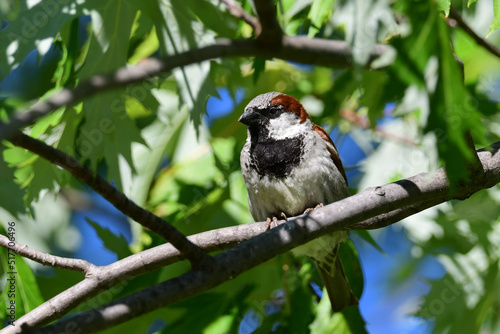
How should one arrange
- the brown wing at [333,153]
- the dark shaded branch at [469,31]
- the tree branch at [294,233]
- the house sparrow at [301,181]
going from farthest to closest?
the brown wing at [333,153] → the house sparrow at [301,181] → the dark shaded branch at [469,31] → the tree branch at [294,233]

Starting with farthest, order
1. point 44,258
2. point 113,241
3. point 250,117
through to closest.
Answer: point 250,117, point 113,241, point 44,258

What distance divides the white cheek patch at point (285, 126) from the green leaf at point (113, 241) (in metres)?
1.27

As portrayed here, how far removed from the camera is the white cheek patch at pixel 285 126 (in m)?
3.98

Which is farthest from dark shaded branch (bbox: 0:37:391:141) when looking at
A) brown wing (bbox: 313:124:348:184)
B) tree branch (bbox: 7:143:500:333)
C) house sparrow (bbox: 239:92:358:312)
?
brown wing (bbox: 313:124:348:184)

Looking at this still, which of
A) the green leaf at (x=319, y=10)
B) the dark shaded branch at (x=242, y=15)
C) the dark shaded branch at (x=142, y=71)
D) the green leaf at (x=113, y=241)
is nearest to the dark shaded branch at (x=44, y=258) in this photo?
the dark shaded branch at (x=142, y=71)

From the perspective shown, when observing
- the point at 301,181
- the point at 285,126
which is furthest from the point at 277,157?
→ the point at 285,126

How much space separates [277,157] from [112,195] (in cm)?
200

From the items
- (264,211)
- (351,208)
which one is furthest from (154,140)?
(351,208)

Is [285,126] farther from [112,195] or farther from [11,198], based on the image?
[112,195]

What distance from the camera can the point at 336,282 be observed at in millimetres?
3711

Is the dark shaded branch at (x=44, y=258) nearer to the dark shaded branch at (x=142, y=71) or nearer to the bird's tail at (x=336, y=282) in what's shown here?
the dark shaded branch at (x=142, y=71)

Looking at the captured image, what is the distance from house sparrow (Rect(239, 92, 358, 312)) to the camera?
3645mm

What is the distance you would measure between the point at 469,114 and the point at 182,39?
1749 millimetres

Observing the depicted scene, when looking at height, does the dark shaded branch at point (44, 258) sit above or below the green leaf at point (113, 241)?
above
